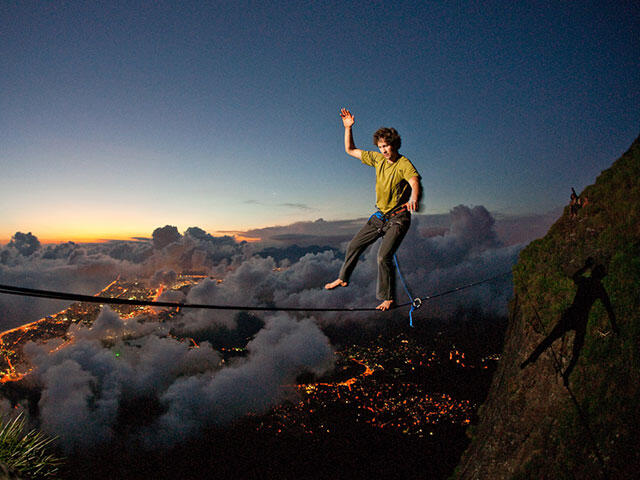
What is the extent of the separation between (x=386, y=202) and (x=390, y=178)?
570 millimetres

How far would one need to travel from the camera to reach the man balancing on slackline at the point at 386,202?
6066 mm

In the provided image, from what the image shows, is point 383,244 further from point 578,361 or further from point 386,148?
point 578,361

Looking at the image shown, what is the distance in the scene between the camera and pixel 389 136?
608 cm

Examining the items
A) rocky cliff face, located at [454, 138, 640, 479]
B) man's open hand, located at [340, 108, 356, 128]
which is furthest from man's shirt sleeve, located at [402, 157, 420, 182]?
rocky cliff face, located at [454, 138, 640, 479]

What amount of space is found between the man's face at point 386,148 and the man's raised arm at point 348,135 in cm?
80

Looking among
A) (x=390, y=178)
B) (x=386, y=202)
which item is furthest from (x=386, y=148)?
(x=386, y=202)

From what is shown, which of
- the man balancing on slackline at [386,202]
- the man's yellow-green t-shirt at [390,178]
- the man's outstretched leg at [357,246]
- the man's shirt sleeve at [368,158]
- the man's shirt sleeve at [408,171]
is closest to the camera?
the man's shirt sleeve at [408,171]

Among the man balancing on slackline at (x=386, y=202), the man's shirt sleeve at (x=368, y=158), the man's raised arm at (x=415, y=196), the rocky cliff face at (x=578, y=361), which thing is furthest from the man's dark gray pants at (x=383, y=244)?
the rocky cliff face at (x=578, y=361)

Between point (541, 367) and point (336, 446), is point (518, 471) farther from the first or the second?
point (336, 446)

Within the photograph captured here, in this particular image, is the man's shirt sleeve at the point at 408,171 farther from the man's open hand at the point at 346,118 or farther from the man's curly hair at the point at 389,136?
the man's open hand at the point at 346,118

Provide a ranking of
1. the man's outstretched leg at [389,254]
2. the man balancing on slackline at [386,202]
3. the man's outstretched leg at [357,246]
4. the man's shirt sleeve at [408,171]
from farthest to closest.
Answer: the man's outstretched leg at [357,246], the man's outstretched leg at [389,254], the man balancing on slackline at [386,202], the man's shirt sleeve at [408,171]

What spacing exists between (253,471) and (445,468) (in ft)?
352

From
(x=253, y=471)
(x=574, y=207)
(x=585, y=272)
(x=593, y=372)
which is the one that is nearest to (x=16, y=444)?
(x=593, y=372)

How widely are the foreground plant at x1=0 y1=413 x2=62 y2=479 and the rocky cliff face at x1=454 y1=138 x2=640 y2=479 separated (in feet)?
48.1
